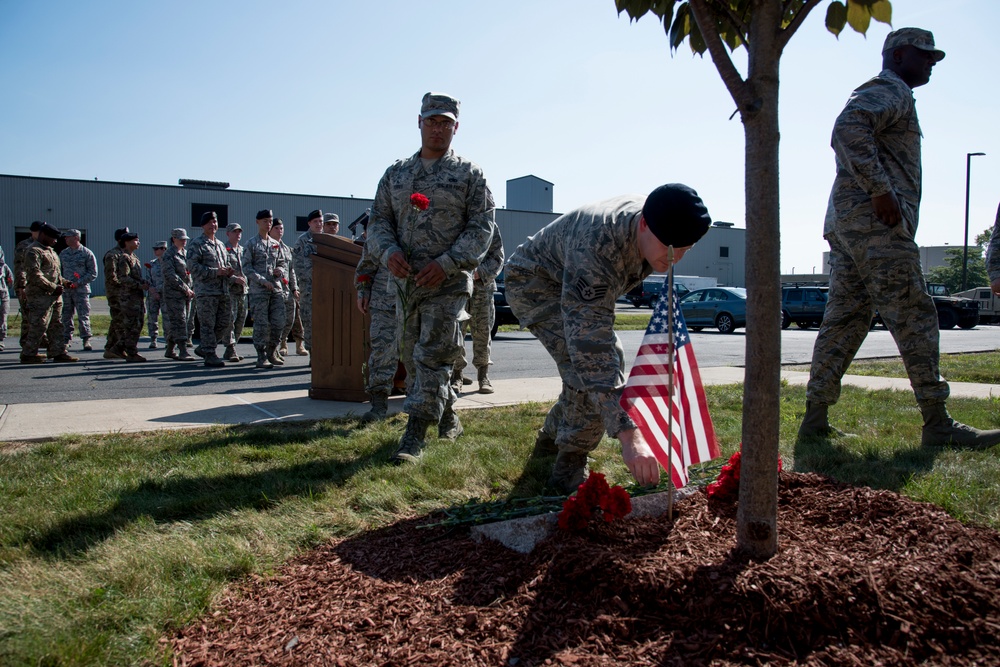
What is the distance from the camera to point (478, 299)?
723cm

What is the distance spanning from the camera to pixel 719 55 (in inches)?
89.0

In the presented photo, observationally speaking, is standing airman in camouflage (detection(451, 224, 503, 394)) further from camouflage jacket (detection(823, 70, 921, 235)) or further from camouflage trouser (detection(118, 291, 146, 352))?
camouflage trouser (detection(118, 291, 146, 352))

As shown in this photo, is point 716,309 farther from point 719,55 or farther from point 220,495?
point 719,55

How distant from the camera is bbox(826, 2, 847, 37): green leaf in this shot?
2363 millimetres

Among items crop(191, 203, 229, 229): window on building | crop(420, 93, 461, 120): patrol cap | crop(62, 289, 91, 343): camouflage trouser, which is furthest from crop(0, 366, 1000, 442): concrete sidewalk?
crop(191, 203, 229, 229): window on building

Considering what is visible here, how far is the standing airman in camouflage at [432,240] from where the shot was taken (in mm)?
4355

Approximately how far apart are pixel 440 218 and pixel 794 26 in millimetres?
2616

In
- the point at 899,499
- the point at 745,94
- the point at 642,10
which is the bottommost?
the point at 899,499

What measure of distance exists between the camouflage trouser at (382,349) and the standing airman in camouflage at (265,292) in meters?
4.86

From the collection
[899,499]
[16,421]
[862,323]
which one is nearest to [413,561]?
[899,499]

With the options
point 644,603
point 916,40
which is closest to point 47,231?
point 916,40

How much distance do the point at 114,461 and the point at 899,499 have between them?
12.8 feet

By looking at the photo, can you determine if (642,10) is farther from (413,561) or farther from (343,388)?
(343,388)

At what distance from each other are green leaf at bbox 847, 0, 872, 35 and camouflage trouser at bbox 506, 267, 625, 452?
158 cm
